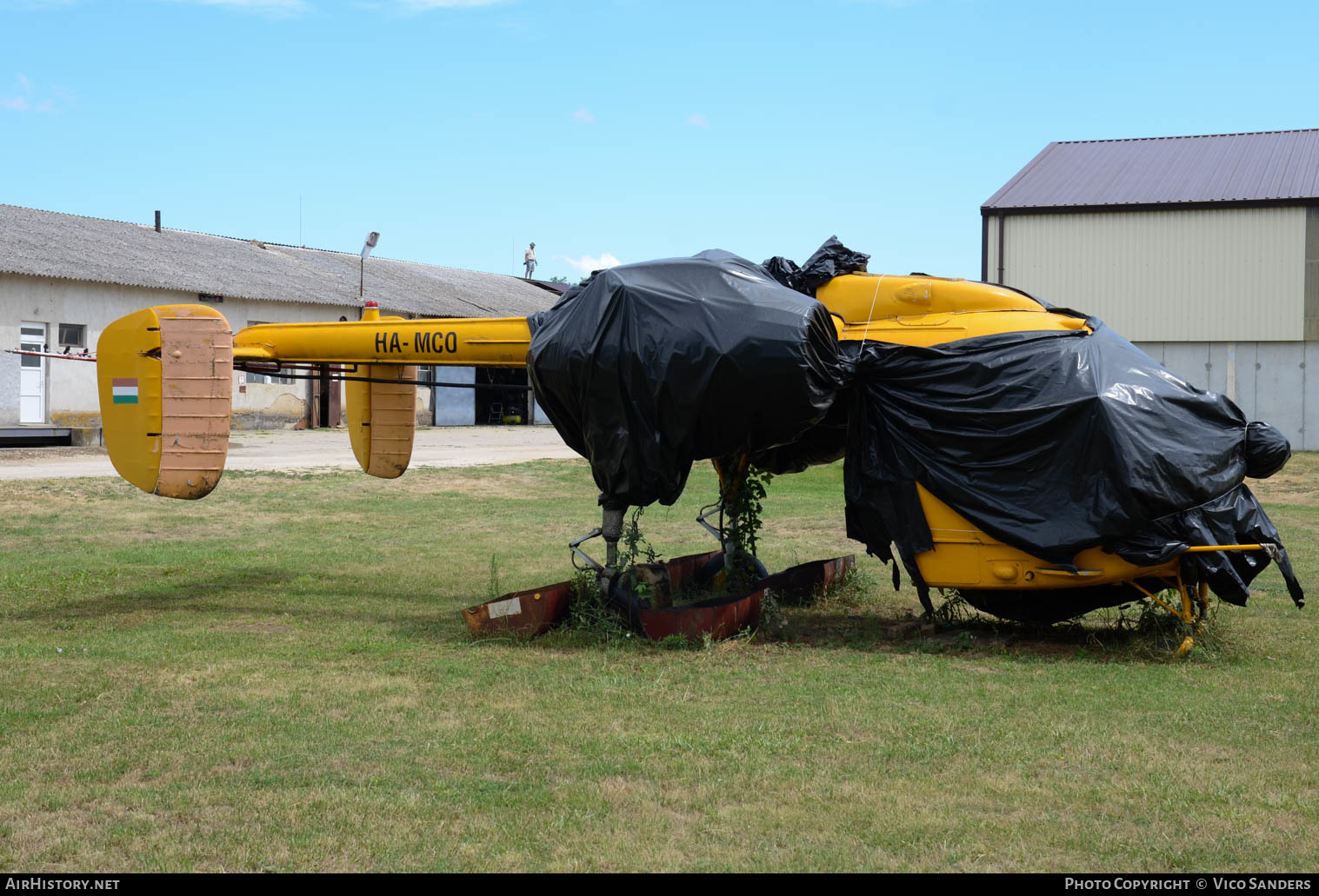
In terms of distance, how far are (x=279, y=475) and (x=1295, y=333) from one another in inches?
871

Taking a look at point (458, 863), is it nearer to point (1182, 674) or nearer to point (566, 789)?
point (566, 789)

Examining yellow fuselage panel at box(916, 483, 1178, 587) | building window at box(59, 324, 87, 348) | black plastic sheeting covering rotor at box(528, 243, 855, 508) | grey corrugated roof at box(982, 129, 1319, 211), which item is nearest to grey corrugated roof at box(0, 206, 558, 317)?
building window at box(59, 324, 87, 348)

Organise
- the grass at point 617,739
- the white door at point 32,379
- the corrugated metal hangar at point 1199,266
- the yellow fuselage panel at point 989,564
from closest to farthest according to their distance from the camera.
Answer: the grass at point 617,739, the yellow fuselage panel at point 989,564, the corrugated metal hangar at point 1199,266, the white door at point 32,379

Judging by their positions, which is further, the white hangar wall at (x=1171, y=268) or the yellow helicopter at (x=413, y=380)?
the white hangar wall at (x=1171, y=268)

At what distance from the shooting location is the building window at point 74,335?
27.7 metres

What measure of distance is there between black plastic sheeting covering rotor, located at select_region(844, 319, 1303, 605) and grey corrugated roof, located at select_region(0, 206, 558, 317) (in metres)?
24.0

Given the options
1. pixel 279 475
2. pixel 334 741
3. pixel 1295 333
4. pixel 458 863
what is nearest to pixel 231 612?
pixel 334 741

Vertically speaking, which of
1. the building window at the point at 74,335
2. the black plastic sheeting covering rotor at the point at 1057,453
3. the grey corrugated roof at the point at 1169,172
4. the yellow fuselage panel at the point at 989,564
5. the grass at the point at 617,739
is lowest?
the grass at the point at 617,739

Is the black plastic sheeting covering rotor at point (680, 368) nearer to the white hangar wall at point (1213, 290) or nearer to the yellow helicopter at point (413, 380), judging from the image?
the yellow helicopter at point (413, 380)

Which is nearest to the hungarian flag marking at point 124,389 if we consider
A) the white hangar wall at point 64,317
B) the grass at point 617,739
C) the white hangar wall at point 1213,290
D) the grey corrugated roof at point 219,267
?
the grass at point 617,739

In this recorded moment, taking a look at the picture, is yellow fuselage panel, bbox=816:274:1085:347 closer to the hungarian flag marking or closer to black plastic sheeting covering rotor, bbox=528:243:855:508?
black plastic sheeting covering rotor, bbox=528:243:855:508

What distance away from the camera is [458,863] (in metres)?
4.46

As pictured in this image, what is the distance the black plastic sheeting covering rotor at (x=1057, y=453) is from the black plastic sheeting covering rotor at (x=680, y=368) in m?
0.57

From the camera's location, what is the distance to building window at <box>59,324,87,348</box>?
2769cm
